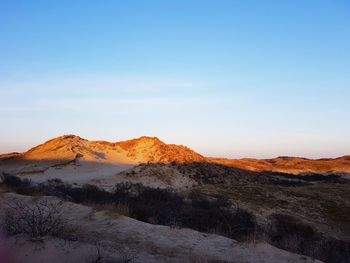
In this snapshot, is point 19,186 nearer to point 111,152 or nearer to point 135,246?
point 135,246

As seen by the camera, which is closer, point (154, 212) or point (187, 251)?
point (187, 251)

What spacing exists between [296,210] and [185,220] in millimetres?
9840

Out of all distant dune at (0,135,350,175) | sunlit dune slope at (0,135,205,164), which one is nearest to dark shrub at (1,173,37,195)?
distant dune at (0,135,350,175)

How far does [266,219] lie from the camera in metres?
21.2

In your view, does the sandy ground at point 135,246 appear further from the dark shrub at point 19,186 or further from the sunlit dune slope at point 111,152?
the sunlit dune slope at point 111,152

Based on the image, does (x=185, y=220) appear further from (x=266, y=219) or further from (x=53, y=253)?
(x=53, y=253)

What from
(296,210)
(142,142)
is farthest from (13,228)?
(142,142)

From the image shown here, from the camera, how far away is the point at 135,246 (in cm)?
1038

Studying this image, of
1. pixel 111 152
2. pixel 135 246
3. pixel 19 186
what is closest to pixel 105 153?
pixel 111 152

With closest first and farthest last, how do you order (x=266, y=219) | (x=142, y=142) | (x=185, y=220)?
(x=185, y=220) < (x=266, y=219) < (x=142, y=142)

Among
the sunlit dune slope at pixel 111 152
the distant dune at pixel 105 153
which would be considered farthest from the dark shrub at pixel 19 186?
the sunlit dune slope at pixel 111 152

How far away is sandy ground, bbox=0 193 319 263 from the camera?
8.23 m

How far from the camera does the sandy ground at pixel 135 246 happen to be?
8227mm

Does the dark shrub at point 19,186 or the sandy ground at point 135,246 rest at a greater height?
the dark shrub at point 19,186
